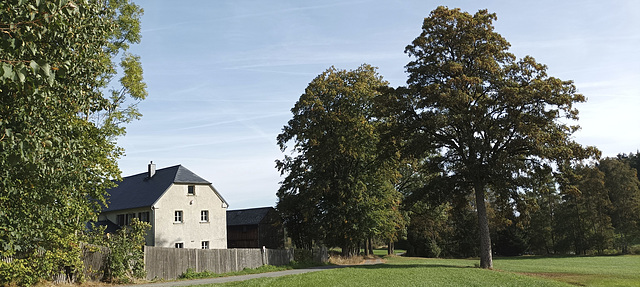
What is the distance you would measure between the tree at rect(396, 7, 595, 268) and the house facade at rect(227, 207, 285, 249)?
95.2 ft

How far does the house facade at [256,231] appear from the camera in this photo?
53562 mm

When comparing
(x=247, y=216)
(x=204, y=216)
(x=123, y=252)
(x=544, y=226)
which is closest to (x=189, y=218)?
(x=204, y=216)

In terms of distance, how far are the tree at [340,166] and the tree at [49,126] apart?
60.5 feet

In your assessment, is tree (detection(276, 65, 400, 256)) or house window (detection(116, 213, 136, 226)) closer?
tree (detection(276, 65, 400, 256))

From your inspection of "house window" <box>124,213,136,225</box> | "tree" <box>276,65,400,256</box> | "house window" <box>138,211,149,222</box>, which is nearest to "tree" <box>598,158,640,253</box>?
"tree" <box>276,65,400,256</box>

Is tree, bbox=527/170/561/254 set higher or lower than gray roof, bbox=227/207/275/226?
lower

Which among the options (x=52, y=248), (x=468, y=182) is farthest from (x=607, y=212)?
(x=52, y=248)

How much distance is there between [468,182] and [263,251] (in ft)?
46.0

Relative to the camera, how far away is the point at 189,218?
38625 millimetres

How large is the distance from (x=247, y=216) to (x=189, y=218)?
17.8m

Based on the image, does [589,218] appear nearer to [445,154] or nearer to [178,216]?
[445,154]

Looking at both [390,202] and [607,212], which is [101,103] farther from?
[607,212]

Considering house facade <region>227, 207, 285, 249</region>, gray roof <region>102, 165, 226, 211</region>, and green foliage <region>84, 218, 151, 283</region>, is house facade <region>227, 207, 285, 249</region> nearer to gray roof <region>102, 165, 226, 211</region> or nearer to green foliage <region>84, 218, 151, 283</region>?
gray roof <region>102, 165, 226, 211</region>

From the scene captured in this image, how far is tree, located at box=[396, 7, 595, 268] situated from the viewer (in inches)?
1005
